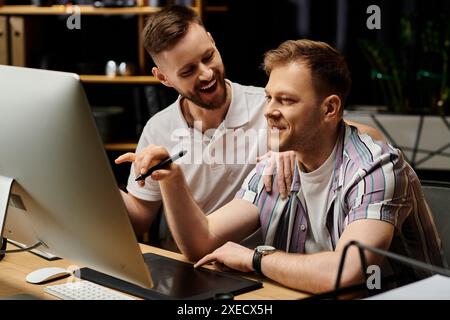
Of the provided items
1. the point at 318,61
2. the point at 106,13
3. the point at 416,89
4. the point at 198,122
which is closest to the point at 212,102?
the point at 198,122

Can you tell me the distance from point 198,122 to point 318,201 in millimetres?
668

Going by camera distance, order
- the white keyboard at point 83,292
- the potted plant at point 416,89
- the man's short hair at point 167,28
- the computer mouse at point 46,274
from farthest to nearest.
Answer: the potted plant at point 416,89
the man's short hair at point 167,28
the computer mouse at point 46,274
the white keyboard at point 83,292

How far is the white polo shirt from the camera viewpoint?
2285 millimetres

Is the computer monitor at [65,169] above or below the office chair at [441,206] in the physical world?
above

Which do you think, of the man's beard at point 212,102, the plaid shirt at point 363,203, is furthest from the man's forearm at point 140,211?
the plaid shirt at point 363,203

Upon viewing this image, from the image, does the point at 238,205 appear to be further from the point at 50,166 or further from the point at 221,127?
the point at 50,166

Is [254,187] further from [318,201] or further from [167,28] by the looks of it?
[167,28]

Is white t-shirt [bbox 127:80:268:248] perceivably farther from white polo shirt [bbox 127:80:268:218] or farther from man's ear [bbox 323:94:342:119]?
man's ear [bbox 323:94:342:119]

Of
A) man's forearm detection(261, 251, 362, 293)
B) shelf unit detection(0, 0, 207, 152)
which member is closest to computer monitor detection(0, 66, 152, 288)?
man's forearm detection(261, 251, 362, 293)

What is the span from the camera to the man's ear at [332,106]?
1.79 metres

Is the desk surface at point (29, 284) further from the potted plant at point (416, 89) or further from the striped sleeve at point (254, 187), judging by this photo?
the potted plant at point (416, 89)

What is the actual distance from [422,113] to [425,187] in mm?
1970

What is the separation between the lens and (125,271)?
1.27m
